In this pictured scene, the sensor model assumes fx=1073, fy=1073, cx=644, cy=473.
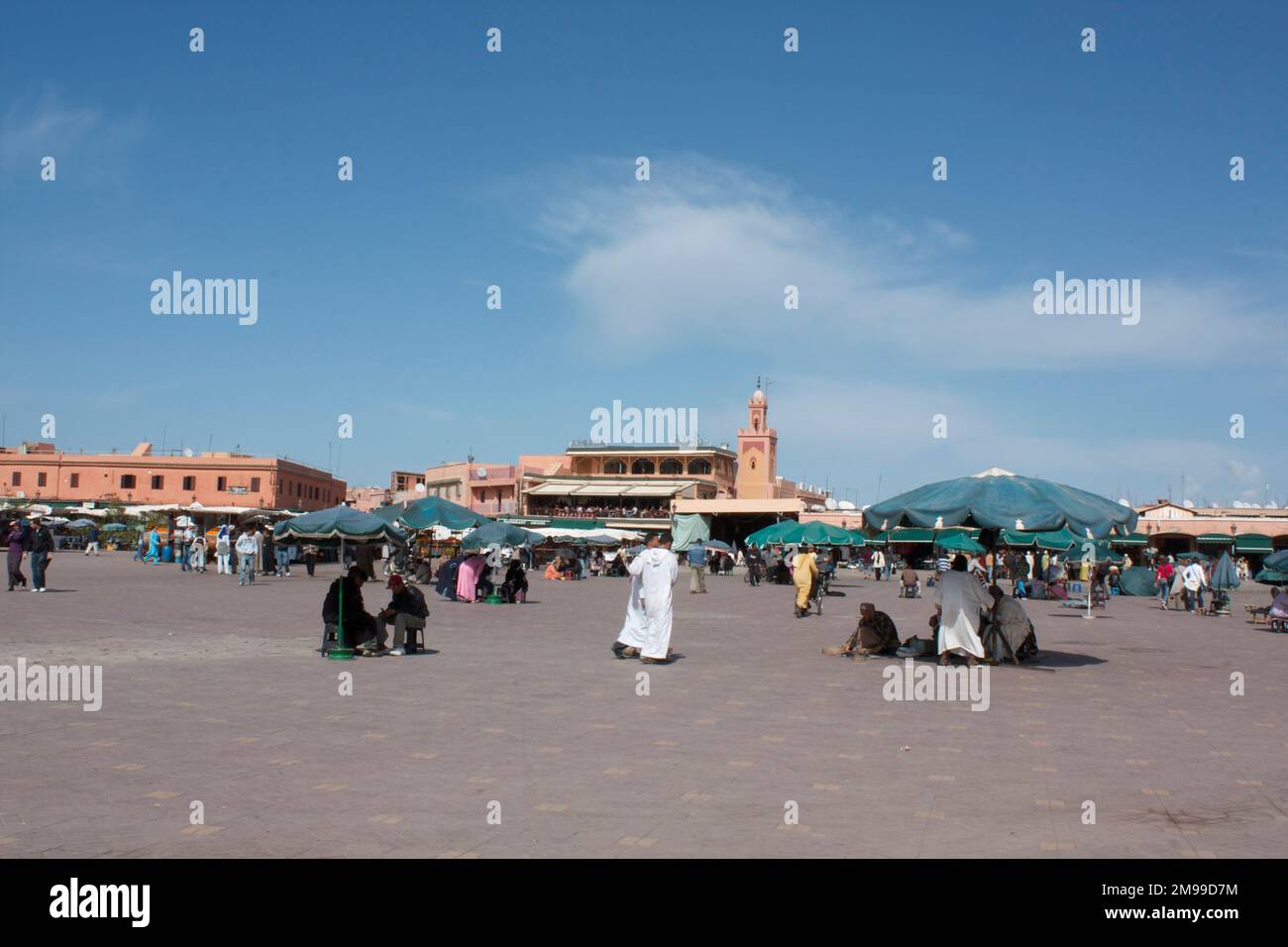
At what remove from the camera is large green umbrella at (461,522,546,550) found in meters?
27.5

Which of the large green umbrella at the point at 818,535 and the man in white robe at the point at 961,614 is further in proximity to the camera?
the large green umbrella at the point at 818,535

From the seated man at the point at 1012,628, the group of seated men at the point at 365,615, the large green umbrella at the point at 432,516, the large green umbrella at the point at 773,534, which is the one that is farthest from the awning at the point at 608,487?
the group of seated men at the point at 365,615

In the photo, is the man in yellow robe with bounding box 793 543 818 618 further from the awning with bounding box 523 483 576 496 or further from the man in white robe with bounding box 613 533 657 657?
the awning with bounding box 523 483 576 496

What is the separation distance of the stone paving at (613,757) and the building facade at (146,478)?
60656 millimetres

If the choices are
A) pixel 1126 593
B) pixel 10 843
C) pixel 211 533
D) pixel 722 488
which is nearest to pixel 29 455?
pixel 211 533

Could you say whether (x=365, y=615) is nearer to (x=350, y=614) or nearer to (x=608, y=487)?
(x=350, y=614)

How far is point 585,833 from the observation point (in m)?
5.25

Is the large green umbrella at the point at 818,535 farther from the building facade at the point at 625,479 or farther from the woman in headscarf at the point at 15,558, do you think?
the building facade at the point at 625,479

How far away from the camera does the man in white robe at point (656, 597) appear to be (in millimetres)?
13016

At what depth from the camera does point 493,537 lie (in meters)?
27.8

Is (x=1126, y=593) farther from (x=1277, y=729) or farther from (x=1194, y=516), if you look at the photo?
(x=1194, y=516)

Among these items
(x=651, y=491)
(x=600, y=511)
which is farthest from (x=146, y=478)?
(x=651, y=491)

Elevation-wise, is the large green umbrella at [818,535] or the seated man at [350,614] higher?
the large green umbrella at [818,535]
